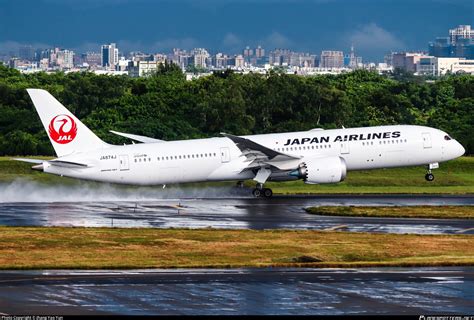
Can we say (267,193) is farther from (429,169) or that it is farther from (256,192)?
(429,169)

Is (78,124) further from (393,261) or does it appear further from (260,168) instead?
(393,261)

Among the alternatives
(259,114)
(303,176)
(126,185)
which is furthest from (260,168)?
(259,114)

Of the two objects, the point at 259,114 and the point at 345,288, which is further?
the point at 259,114

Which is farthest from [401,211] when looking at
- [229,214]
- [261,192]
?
[261,192]

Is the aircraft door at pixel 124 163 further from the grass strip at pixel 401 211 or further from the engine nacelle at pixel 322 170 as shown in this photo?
the grass strip at pixel 401 211

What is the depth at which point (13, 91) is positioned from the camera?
379ft

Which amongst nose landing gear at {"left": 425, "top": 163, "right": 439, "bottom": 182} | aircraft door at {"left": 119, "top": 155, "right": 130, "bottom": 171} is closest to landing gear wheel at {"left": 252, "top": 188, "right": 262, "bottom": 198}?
aircraft door at {"left": 119, "top": 155, "right": 130, "bottom": 171}

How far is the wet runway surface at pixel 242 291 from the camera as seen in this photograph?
99.5ft

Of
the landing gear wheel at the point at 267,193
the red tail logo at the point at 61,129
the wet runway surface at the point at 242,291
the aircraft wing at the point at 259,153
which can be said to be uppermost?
the red tail logo at the point at 61,129

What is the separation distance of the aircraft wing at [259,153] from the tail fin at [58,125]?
25.1 ft

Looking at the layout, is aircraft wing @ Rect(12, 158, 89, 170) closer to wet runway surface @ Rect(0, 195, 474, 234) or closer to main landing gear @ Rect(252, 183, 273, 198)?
wet runway surface @ Rect(0, 195, 474, 234)

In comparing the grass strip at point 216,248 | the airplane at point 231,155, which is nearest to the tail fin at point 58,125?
the airplane at point 231,155

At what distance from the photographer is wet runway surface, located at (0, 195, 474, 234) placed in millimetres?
50406

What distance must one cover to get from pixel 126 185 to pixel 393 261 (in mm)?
29273
